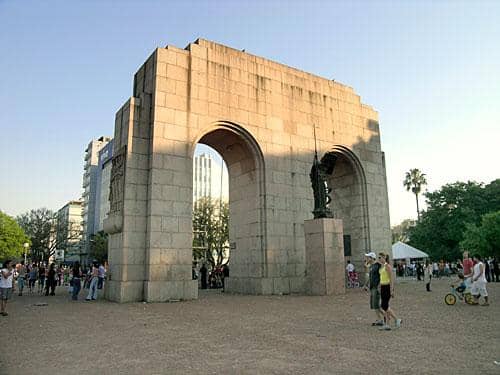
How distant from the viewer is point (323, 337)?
7.55 m

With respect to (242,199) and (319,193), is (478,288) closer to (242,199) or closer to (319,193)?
(319,193)

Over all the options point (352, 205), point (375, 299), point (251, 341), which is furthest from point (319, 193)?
point (251, 341)

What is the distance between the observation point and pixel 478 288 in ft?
41.0

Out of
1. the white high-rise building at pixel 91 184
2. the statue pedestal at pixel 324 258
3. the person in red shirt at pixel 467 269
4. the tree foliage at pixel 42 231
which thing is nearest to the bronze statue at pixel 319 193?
the statue pedestal at pixel 324 258

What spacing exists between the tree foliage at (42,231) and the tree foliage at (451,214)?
161 ft

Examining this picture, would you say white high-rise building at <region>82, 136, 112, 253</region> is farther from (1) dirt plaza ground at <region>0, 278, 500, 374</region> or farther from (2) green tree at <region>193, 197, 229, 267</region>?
(1) dirt plaza ground at <region>0, 278, 500, 374</region>

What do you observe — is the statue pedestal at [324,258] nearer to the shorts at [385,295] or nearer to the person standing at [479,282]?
the person standing at [479,282]

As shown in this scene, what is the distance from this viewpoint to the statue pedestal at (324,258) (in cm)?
1592

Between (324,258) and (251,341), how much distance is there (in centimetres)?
912

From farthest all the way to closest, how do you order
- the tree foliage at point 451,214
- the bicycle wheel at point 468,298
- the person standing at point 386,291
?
the tree foliage at point 451,214, the bicycle wheel at point 468,298, the person standing at point 386,291

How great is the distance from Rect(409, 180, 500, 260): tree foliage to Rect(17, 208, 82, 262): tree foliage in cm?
4895

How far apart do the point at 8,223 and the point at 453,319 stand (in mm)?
56167

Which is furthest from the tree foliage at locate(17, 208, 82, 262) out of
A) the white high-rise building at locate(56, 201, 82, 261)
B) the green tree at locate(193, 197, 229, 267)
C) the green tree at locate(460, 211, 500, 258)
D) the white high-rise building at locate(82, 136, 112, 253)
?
the green tree at locate(460, 211, 500, 258)

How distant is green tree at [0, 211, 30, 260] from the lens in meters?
50.7
